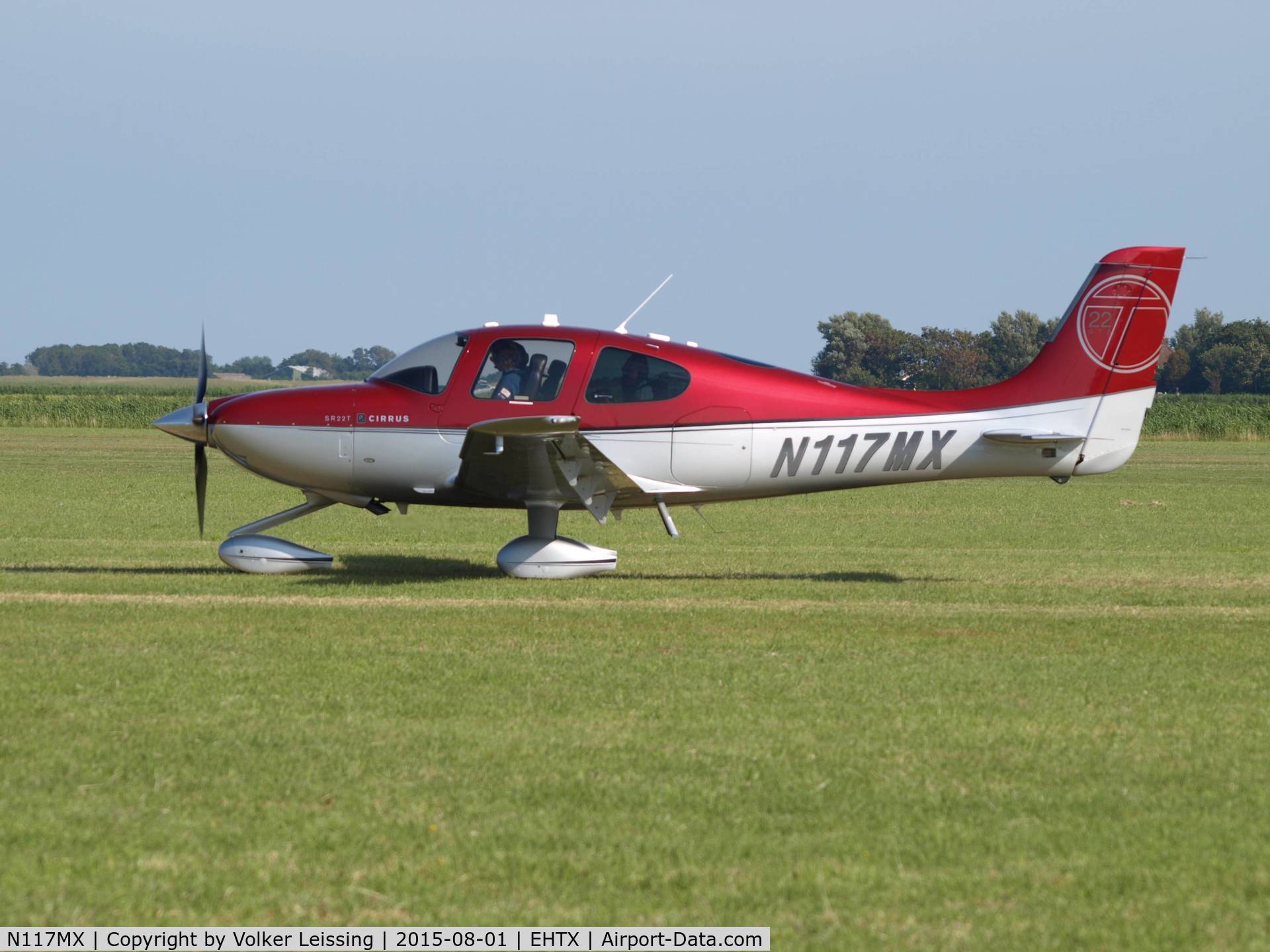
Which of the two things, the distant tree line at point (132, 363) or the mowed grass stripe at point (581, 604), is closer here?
the mowed grass stripe at point (581, 604)

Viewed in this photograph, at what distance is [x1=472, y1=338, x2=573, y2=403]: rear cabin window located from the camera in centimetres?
1256

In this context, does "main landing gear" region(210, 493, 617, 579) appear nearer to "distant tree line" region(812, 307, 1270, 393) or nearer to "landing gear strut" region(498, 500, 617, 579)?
"landing gear strut" region(498, 500, 617, 579)

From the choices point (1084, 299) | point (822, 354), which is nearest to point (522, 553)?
point (1084, 299)

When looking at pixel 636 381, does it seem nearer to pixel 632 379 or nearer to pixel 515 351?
pixel 632 379

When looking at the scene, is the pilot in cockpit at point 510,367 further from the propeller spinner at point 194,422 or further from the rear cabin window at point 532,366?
the propeller spinner at point 194,422

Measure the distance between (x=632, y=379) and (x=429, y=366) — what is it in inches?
73.6

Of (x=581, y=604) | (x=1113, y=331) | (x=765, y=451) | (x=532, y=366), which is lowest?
(x=581, y=604)

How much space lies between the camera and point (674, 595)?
12000 mm

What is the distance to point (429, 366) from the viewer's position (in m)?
12.8

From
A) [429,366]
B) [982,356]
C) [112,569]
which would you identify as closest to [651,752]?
[429,366]

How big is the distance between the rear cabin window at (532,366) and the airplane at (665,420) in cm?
1

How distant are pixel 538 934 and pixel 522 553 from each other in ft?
28.5

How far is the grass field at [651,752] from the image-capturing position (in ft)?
15.1

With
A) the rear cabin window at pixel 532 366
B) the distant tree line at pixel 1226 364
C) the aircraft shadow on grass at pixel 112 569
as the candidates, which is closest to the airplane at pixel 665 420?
the rear cabin window at pixel 532 366
